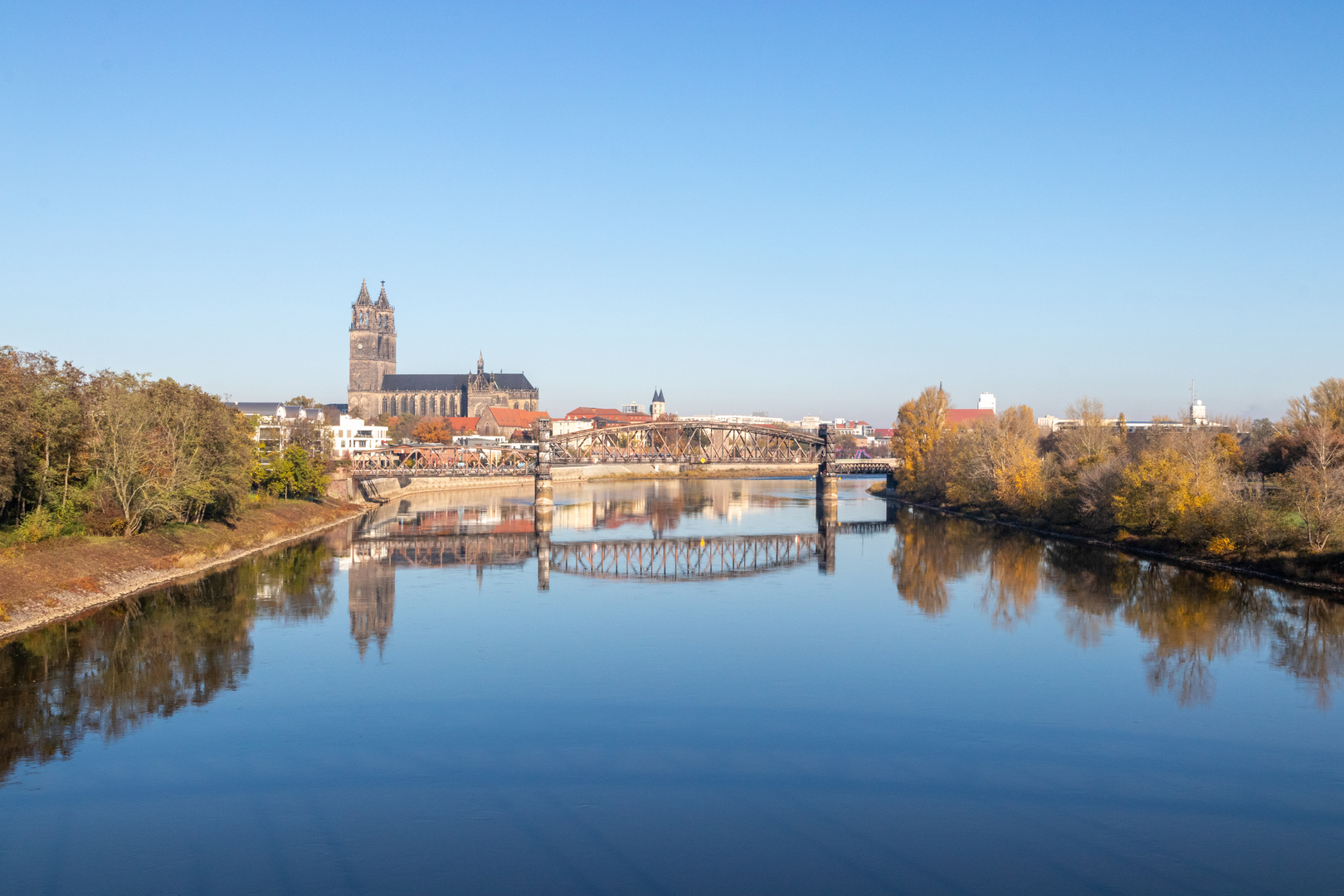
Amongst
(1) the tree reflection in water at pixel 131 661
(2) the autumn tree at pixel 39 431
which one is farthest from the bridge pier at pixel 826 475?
(2) the autumn tree at pixel 39 431

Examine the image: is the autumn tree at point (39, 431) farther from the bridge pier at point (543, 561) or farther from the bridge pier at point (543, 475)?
the bridge pier at point (543, 475)

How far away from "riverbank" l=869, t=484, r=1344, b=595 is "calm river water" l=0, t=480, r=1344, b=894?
3.98ft

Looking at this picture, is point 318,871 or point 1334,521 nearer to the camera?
point 318,871

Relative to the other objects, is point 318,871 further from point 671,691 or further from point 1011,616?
point 1011,616

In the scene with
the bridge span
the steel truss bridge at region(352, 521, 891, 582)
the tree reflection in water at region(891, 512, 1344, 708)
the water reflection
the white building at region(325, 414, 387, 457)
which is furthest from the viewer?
the white building at region(325, 414, 387, 457)

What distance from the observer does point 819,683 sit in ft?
79.6

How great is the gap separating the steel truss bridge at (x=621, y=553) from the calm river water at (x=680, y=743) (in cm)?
854

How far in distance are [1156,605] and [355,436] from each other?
328 ft

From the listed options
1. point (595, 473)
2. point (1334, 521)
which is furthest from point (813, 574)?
point (595, 473)

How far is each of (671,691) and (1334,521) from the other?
1040 inches

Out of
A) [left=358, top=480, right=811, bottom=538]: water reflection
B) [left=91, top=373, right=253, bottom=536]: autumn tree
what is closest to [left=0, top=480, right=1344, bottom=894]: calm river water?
[left=91, top=373, right=253, bottom=536]: autumn tree

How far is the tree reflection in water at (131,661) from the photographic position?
2020 cm

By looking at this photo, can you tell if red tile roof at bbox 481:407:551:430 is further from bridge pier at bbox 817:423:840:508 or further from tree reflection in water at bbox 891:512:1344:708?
tree reflection in water at bbox 891:512:1344:708

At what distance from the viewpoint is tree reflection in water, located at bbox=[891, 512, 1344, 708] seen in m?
25.8
